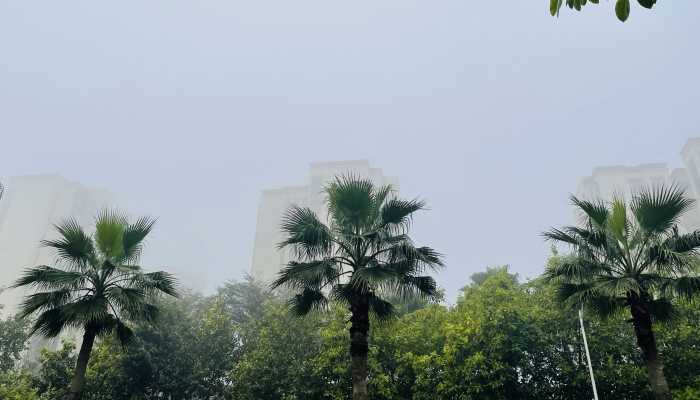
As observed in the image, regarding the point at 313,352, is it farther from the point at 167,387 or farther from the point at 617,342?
the point at 617,342

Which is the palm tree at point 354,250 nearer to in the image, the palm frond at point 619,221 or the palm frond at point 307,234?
the palm frond at point 307,234

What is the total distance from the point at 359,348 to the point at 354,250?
92.6 inches

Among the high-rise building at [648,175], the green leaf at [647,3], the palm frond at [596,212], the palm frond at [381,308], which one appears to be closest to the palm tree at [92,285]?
the palm frond at [381,308]

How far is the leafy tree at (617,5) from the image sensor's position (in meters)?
3.21

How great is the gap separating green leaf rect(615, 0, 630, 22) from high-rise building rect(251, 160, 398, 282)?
2937 inches

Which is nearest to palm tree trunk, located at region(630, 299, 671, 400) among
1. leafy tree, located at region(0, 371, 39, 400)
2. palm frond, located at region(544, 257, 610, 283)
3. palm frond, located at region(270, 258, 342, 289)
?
palm frond, located at region(544, 257, 610, 283)

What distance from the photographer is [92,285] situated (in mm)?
12500

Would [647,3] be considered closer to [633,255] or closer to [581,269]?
[581,269]

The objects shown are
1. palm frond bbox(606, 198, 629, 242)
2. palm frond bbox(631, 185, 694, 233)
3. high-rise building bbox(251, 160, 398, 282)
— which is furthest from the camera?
high-rise building bbox(251, 160, 398, 282)

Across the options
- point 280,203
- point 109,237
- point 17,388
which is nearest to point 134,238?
point 109,237

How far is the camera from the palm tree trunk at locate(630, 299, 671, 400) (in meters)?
10.3

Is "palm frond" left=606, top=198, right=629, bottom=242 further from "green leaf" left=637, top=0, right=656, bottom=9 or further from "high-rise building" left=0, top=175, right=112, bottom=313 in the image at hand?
"high-rise building" left=0, top=175, right=112, bottom=313

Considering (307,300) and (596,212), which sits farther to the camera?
(307,300)

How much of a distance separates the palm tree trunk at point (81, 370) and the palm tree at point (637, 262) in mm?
11300
